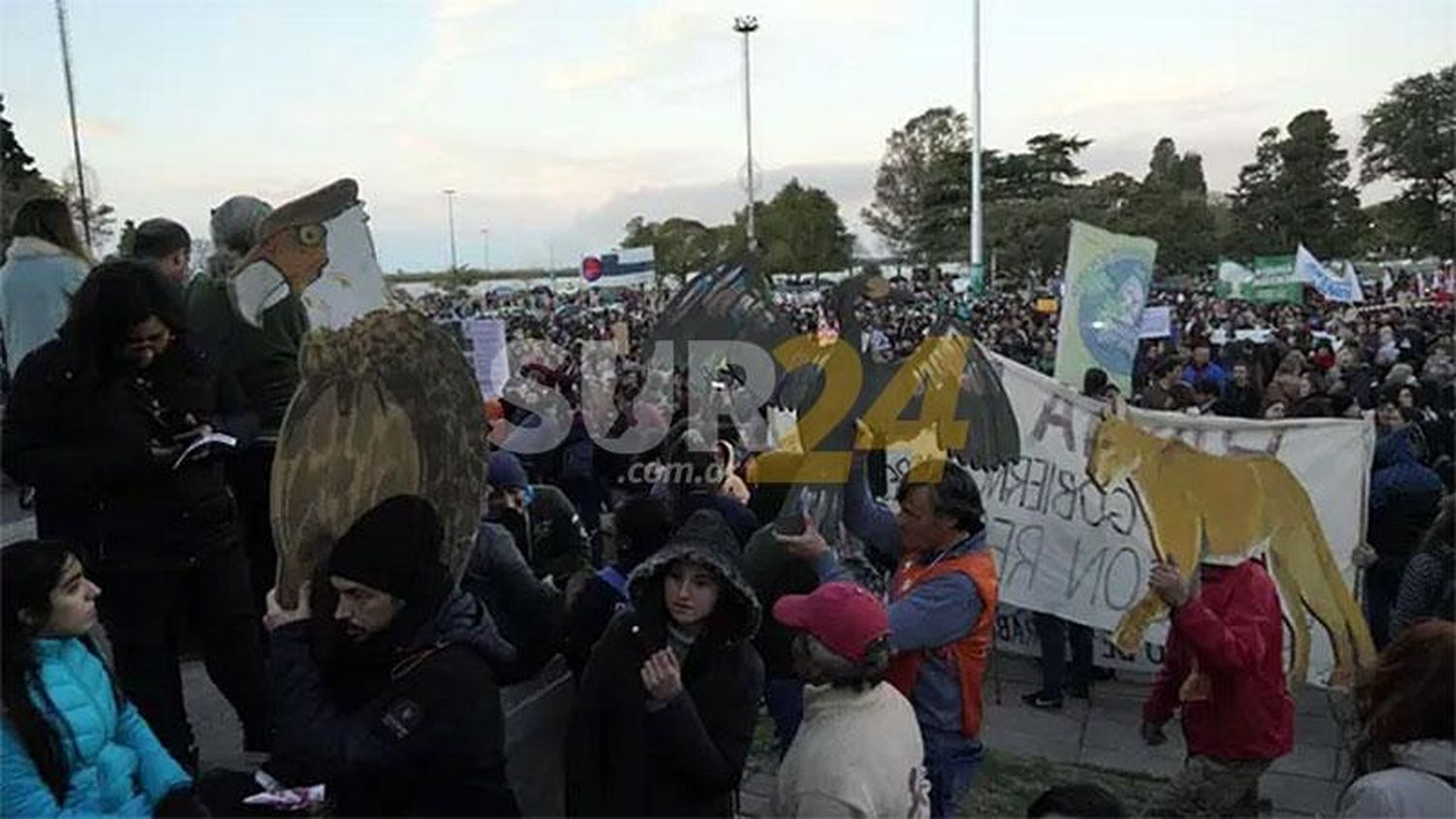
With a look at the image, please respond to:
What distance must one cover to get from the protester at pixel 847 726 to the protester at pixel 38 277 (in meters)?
2.59

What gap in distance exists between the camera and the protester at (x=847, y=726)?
2.33 m

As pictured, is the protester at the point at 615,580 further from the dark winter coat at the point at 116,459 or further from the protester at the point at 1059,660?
the protester at the point at 1059,660

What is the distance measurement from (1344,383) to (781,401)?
290 inches

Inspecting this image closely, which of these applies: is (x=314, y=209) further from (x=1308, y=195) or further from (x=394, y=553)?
(x=1308, y=195)

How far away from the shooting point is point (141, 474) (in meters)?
2.71

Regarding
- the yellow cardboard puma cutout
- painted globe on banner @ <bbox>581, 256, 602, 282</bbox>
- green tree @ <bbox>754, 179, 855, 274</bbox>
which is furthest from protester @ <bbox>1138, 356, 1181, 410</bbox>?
painted globe on banner @ <bbox>581, 256, 602, 282</bbox>

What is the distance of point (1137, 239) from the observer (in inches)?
351

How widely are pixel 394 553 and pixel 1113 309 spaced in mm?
7538

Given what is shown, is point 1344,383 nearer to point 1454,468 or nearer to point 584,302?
point 1454,468

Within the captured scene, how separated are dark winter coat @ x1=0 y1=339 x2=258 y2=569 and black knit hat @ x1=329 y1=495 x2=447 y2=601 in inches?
38.5

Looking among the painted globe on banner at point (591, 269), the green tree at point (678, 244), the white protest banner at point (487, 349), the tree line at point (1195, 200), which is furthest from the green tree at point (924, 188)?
the white protest banner at point (487, 349)

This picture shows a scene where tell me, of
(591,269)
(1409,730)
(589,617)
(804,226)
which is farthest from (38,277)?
(804,226)

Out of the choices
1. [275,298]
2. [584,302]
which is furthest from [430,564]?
[584,302]

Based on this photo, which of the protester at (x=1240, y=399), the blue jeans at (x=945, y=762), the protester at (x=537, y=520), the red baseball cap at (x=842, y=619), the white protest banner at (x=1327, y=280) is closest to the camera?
the red baseball cap at (x=842, y=619)
